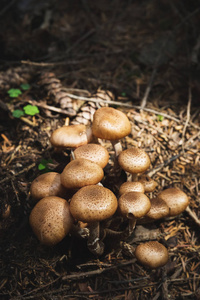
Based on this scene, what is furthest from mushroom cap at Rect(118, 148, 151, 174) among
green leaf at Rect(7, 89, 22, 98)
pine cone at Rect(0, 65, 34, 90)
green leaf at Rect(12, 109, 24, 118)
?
pine cone at Rect(0, 65, 34, 90)

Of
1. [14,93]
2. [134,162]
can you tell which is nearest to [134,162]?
[134,162]

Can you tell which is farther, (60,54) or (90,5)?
(90,5)

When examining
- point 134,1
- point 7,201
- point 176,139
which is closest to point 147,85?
point 176,139

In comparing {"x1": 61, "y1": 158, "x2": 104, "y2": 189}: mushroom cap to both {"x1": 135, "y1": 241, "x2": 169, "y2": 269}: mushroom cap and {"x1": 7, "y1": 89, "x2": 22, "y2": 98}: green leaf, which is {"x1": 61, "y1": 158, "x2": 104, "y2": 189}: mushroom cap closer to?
{"x1": 135, "y1": 241, "x2": 169, "y2": 269}: mushroom cap

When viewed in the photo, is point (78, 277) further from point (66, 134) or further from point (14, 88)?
point (14, 88)

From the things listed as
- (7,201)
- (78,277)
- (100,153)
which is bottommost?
(78,277)

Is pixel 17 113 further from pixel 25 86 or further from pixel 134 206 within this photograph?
pixel 134 206

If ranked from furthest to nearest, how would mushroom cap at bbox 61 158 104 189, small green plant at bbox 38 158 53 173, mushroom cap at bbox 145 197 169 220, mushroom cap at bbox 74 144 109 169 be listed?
small green plant at bbox 38 158 53 173 < mushroom cap at bbox 145 197 169 220 < mushroom cap at bbox 74 144 109 169 < mushroom cap at bbox 61 158 104 189
